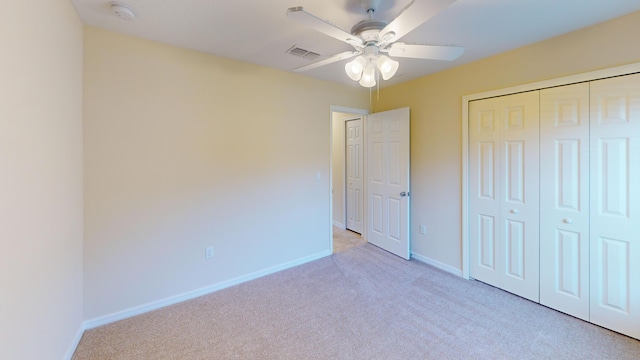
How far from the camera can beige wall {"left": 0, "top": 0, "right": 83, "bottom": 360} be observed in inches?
44.3

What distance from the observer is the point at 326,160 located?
11.9 feet

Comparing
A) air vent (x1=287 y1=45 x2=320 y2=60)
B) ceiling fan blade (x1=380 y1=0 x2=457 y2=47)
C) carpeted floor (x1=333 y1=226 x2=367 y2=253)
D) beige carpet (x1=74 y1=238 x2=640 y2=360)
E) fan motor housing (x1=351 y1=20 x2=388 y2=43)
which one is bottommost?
beige carpet (x1=74 y1=238 x2=640 y2=360)

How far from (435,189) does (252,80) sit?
2477 millimetres

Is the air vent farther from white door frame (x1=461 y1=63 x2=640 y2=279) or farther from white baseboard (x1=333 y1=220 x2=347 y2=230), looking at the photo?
white baseboard (x1=333 y1=220 x2=347 y2=230)

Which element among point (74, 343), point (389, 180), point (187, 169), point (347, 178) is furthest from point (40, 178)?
point (347, 178)

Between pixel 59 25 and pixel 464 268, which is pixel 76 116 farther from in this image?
pixel 464 268

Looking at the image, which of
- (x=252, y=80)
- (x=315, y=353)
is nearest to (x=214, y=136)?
(x=252, y=80)

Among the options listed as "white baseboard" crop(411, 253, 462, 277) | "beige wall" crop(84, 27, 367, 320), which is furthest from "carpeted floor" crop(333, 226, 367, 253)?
"white baseboard" crop(411, 253, 462, 277)

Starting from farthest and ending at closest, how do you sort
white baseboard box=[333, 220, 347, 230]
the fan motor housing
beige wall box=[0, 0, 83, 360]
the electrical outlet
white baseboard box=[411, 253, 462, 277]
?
white baseboard box=[333, 220, 347, 230] → white baseboard box=[411, 253, 462, 277] → the electrical outlet → the fan motor housing → beige wall box=[0, 0, 83, 360]

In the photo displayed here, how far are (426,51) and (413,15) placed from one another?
1.60 feet

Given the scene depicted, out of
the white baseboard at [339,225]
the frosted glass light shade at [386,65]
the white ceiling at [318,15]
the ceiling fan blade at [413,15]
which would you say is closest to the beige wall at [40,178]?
the white ceiling at [318,15]

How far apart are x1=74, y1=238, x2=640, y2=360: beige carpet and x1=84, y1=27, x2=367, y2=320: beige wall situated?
A: 1.13 feet

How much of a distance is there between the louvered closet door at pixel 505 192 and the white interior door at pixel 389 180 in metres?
0.82

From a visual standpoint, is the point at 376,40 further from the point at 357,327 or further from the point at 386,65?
the point at 357,327
